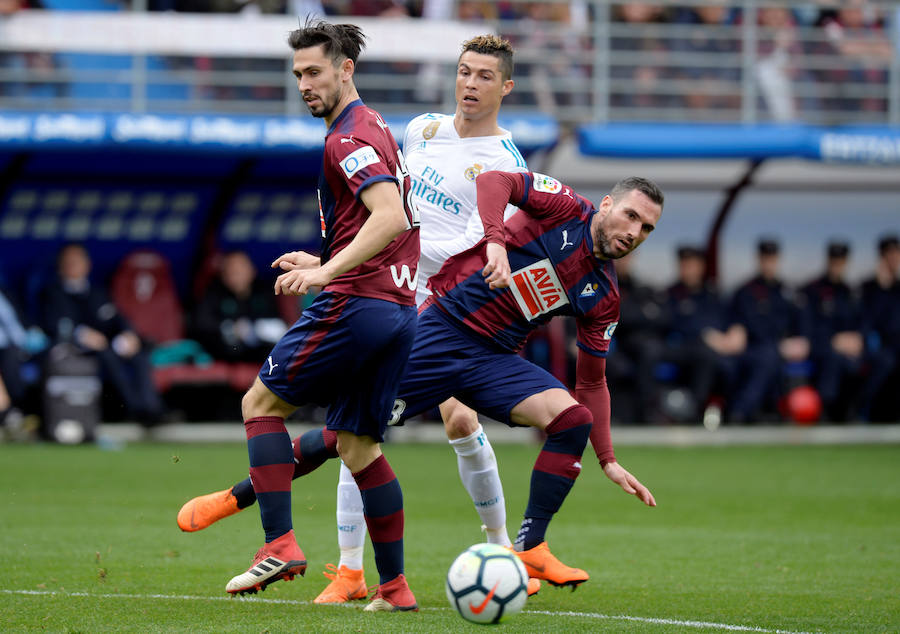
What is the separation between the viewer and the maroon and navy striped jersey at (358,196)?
479cm

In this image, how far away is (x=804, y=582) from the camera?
6000 mm

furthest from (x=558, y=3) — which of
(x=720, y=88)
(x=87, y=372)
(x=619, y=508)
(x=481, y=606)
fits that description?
(x=481, y=606)

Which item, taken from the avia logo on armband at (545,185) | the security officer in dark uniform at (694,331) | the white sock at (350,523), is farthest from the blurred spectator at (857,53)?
the white sock at (350,523)

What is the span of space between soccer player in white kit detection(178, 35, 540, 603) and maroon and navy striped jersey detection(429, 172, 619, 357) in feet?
1.16

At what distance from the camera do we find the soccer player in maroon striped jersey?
4.82 meters

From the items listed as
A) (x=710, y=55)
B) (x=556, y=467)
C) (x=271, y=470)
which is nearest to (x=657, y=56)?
(x=710, y=55)

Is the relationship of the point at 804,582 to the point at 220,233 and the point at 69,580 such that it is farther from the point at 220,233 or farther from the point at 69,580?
the point at 220,233

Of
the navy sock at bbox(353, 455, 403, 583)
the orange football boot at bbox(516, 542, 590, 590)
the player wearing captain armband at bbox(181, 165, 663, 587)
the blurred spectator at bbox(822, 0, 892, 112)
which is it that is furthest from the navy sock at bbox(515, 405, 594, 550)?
the blurred spectator at bbox(822, 0, 892, 112)

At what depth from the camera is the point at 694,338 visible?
14234 millimetres

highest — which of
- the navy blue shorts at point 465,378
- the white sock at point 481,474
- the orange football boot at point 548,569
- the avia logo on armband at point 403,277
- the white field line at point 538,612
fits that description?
the avia logo on armband at point 403,277

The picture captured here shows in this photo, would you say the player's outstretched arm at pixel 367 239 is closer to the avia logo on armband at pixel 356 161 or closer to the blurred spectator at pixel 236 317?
the avia logo on armband at pixel 356 161

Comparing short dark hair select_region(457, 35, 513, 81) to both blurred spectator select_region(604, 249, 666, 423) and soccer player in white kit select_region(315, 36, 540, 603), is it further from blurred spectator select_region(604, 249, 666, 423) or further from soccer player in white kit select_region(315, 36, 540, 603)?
blurred spectator select_region(604, 249, 666, 423)

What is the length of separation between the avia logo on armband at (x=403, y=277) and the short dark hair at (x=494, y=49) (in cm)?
151

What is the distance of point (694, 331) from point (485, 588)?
10131 mm
